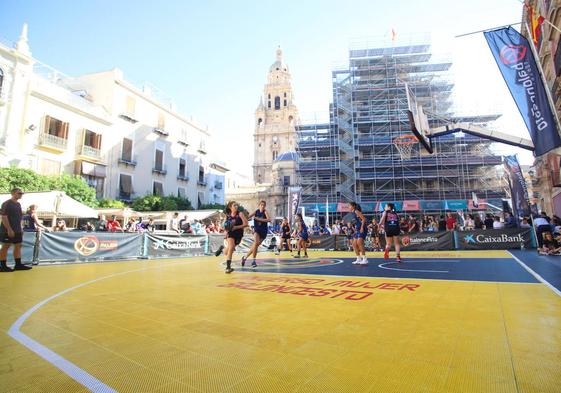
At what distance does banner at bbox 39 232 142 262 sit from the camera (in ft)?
32.6

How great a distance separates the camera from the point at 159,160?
31688mm

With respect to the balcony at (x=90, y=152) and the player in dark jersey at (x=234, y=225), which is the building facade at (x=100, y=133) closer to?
the balcony at (x=90, y=152)

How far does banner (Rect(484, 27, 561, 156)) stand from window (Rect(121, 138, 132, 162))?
27850mm

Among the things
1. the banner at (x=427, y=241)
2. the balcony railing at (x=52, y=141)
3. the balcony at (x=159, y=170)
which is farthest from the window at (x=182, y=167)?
the banner at (x=427, y=241)

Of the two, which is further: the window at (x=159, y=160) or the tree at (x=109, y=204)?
the window at (x=159, y=160)

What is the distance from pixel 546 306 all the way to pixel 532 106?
20.2 ft

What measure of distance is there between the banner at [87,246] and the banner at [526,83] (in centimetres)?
1346

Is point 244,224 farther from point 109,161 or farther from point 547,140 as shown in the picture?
point 109,161

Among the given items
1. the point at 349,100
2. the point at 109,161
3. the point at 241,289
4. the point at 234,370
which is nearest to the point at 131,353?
the point at 234,370

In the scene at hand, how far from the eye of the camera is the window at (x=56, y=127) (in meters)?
21.8

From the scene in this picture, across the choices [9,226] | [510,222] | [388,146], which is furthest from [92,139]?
[388,146]

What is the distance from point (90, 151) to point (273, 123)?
214 ft

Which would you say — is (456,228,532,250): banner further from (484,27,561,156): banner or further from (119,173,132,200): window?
(119,173,132,200): window

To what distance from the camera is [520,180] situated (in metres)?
13.1
